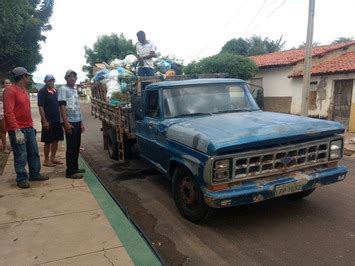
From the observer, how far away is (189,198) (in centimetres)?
454

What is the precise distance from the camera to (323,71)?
1655cm

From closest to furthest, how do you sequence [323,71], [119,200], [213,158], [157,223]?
[213,158] → [157,223] → [119,200] → [323,71]

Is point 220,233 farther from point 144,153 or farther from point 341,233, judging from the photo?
point 144,153

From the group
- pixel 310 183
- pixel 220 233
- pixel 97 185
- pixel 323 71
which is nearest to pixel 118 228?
pixel 220 233

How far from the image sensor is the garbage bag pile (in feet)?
26.1

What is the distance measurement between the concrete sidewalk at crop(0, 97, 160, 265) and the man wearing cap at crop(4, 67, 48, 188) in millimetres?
418

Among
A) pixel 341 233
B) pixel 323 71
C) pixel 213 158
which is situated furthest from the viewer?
pixel 323 71

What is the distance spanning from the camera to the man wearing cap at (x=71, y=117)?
6.21 m

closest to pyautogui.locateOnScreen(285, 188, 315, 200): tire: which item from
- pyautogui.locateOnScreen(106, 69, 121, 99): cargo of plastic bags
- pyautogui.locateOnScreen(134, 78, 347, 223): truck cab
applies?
pyautogui.locateOnScreen(134, 78, 347, 223): truck cab

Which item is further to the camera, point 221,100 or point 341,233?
point 221,100

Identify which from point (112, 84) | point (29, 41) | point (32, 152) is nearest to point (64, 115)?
point (32, 152)

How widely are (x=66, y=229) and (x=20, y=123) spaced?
2.41 m

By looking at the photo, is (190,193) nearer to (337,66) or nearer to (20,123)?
(20,123)

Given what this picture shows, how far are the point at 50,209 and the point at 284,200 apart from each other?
3.42 m
